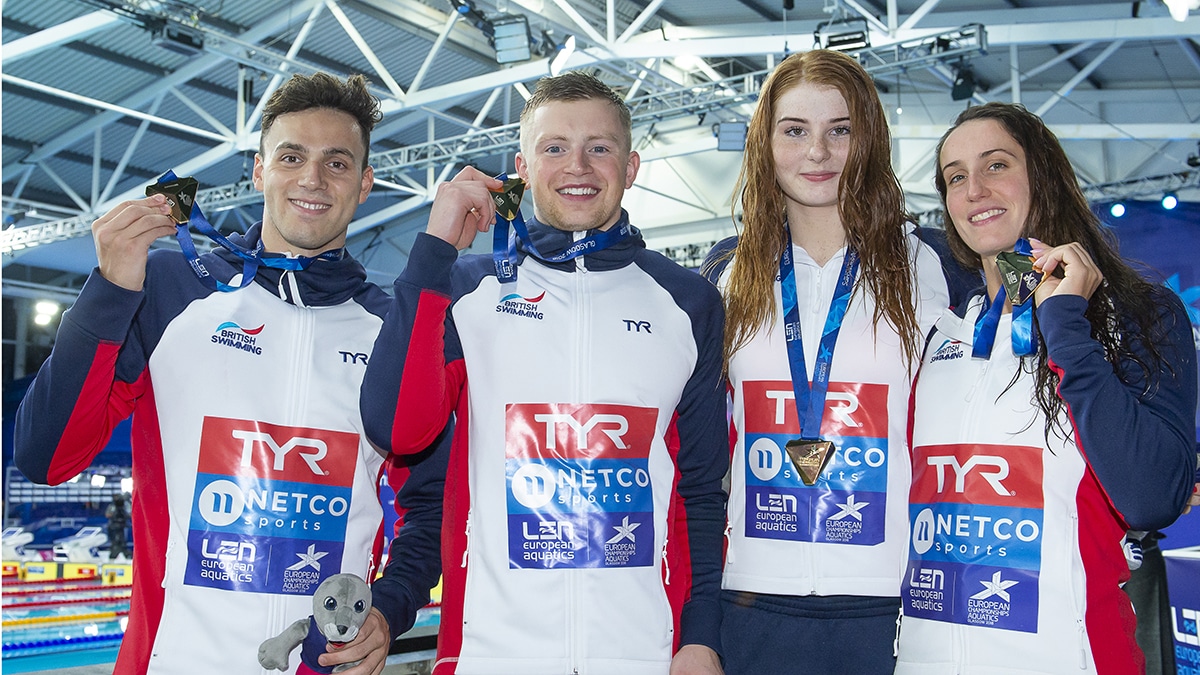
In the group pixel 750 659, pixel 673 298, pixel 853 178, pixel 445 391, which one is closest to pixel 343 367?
pixel 445 391

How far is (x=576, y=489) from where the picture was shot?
2.49 meters

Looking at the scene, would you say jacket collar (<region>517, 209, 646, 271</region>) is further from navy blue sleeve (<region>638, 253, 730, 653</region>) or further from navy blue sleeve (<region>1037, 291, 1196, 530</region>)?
navy blue sleeve (<region>1037, 291, 1196, 530</region>)

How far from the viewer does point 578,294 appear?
106 inches

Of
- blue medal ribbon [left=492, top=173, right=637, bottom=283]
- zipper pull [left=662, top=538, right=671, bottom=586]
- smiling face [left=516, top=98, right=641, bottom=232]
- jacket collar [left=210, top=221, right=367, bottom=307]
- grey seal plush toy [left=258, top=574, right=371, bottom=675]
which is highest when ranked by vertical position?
smiling face [left=516, top=98, right=641, bottom=232]

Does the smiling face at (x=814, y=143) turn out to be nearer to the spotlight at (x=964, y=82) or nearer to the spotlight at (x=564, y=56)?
the spotlight at (x=564, y=56)

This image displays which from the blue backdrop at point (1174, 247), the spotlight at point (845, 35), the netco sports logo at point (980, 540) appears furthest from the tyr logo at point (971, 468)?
the blue backdrop at point (1174, 247)

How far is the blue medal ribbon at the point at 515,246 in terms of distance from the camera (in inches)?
106

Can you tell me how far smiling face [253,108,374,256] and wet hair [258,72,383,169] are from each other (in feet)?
0.06

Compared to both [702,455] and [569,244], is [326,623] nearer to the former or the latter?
[702,455]

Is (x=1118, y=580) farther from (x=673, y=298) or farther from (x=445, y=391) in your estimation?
(x=445, y=391)

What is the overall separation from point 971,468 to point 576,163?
4.07ft

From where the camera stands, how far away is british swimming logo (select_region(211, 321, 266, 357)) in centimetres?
270

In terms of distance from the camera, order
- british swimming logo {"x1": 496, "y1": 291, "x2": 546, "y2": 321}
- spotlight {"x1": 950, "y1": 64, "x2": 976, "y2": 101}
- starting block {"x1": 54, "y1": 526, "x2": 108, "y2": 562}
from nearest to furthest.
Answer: british swimming logo {"x1": 496, "y1": 291, "x2": 546, "y2": 321} → spotlight {"x1": 950, "y1": 64, "x2": 976, "y2": 101} → starting block {"x1": 54, "y1": 526, "x2": 108, "y2": 562}

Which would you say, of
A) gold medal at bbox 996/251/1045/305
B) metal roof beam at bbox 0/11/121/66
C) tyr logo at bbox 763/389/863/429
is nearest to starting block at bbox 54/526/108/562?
metal roof beam at bbox 0/11/121/66
